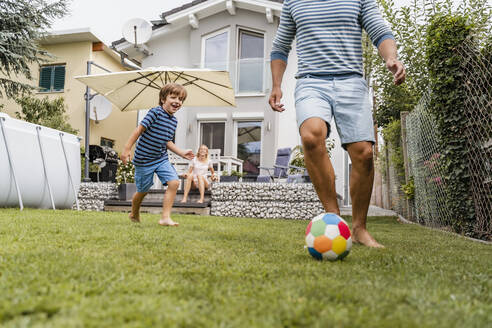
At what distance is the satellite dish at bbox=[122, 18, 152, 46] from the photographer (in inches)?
452

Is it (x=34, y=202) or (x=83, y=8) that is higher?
(x=83, y=8)

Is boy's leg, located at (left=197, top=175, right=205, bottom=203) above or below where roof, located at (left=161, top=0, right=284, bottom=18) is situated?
below

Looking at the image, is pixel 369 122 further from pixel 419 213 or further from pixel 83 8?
pixel 83 8

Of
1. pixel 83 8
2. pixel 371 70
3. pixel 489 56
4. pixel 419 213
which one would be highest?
pixel 83 8

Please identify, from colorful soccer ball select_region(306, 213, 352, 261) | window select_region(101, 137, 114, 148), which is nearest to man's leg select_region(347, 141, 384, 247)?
colorful soccer ball select_region(306, 213, 352, 261)

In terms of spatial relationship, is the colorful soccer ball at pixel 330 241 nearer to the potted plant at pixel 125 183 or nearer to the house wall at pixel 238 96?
the potted plant at pixel 125 183

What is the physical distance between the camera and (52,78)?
15.5 metres

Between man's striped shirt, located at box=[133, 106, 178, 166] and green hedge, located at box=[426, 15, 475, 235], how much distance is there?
2.95 metres

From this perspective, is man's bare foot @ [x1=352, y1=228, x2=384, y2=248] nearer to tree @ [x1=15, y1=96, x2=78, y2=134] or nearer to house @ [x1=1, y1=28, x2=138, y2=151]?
tree @ [x1=15, y1=96, x2=78, y2=134]

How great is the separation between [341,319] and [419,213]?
19.4 feet

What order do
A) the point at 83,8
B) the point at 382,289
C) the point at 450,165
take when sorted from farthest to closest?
1. the point at 83,8
2. the point at 450,165
3. the point at 382,289

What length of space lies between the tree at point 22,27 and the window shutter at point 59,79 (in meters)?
2.70

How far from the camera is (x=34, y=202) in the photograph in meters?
6.39

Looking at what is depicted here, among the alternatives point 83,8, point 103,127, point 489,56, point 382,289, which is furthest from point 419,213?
point 103,127
